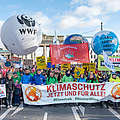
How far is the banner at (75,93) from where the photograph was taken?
24.1 feet

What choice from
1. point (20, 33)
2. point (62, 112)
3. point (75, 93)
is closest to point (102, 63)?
point (75, 93)

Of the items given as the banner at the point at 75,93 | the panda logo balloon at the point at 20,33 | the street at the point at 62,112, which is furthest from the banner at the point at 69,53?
the panda logo balloon at the point at 20,33

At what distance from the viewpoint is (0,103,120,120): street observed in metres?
6.07

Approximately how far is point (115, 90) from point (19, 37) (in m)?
7.28

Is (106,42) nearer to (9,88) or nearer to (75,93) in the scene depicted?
(75,93)

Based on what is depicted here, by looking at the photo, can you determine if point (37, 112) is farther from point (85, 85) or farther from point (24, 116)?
point (85, 85)

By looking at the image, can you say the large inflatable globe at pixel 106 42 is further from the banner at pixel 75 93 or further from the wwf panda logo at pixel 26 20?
the banner at pixel 75 93

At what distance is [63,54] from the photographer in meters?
8.38

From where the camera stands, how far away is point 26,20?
40.0ft

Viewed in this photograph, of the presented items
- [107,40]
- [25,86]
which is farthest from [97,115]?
[107,40]

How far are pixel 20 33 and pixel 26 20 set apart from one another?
95 cm

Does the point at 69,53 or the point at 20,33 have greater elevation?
the point at 20,33

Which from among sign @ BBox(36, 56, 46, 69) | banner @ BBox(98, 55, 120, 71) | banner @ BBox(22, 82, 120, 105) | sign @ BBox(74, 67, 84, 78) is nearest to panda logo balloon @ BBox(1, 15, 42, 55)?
sign @ BBox(36, 56, 46, 69)

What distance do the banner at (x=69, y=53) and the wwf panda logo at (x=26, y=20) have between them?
4591 millimetres
